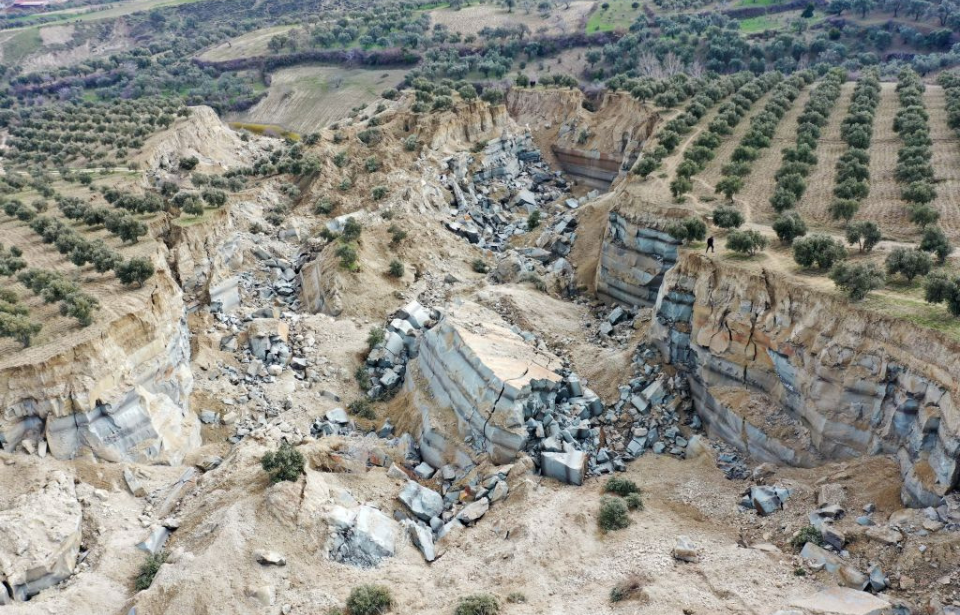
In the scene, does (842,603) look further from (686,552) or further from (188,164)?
(188,164)

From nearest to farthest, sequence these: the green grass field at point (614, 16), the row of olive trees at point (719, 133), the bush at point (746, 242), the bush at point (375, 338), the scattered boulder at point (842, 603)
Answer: the scattered boulder at point (842, 603)
the bush at point (746, 242)
the bush at point (375, 338)
the row of olive trees at point (719, 133)
the green grass field at point (614, 16)

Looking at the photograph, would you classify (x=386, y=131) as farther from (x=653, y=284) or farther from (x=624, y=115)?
(x=653, y=284)

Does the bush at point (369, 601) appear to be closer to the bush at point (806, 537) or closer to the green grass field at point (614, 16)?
the bush at point (806, 537)

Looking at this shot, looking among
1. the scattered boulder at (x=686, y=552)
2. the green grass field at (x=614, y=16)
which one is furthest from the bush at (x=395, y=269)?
the green grass field at (x=614, y=16)

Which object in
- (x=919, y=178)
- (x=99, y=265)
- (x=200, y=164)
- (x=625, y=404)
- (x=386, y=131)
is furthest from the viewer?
(x=200, y=164)

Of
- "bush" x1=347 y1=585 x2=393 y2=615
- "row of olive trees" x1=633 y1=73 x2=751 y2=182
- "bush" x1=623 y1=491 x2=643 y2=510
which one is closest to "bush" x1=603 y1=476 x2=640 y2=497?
"bush" x1=623 y1=491 x2=643 y2=510

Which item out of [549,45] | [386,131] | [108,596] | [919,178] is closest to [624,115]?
[386,131]

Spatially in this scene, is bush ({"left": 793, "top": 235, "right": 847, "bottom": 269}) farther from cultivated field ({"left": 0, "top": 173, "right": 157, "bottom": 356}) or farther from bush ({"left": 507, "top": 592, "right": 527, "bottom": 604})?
cultivated field ({"left": 0, "top": 173, "right": 157, "bottom": 356})
